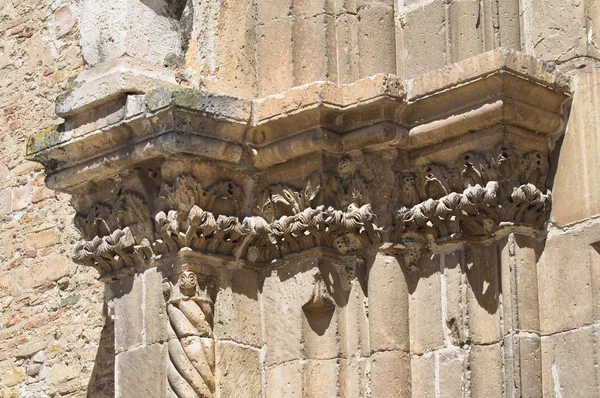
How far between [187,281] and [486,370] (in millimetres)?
1155

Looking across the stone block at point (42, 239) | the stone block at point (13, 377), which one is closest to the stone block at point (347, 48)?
the stone block at point (42, 239)

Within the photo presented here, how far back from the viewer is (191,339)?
632cm

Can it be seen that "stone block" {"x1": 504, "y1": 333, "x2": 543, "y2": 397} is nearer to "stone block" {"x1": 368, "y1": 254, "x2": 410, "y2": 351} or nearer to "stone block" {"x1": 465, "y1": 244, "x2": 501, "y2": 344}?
"stone block" {"x1": 465, "y1": 244, "x2": 501, "y2": 344}

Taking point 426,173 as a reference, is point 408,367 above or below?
below

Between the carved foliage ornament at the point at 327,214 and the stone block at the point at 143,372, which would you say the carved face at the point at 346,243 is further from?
the stone block at the point at 143,372

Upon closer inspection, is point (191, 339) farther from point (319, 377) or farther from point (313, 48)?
point (313, 48)

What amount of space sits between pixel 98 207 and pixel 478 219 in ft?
4.99

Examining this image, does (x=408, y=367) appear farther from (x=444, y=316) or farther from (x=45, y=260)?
(x=45, y=260)

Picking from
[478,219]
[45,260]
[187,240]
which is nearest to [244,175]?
[187,240]

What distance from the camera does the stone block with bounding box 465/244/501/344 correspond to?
19.9 ft

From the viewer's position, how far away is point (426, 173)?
6.28 metres

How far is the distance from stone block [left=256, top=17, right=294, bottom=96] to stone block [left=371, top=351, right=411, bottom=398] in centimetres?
111

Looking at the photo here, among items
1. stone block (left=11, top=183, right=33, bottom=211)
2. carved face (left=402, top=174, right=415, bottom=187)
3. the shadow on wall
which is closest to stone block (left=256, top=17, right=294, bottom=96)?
carved face (left=402, top=174, right=415, bottom=187)

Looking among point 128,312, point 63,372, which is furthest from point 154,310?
point 63,372
